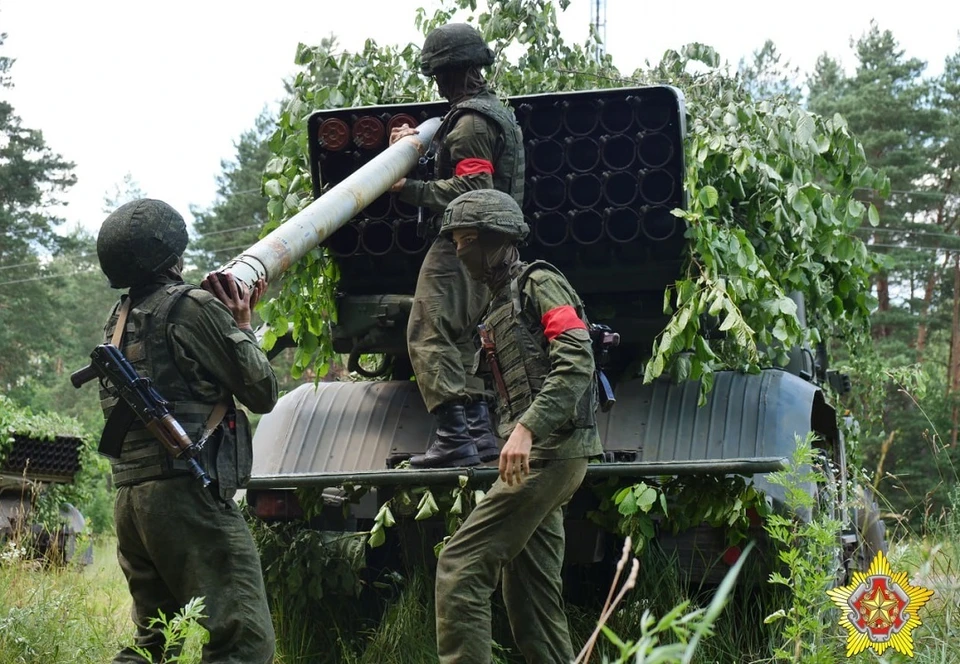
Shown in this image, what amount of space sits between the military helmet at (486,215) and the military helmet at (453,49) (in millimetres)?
966

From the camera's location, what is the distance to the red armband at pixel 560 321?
4727 mm

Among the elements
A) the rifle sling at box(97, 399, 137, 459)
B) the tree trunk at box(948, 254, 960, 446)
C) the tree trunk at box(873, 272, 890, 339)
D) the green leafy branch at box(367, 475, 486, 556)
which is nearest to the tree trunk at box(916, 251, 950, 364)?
the tree trunk at box(948, 254, 960, 446)

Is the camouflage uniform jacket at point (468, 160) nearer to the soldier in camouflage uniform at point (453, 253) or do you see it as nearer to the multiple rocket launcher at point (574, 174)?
the soldier in camouflage uniform at point (453, 253)

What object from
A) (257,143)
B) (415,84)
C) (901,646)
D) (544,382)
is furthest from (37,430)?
(257,143)

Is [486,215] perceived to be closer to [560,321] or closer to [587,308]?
[560,321]

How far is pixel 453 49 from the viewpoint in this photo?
5.78 metres

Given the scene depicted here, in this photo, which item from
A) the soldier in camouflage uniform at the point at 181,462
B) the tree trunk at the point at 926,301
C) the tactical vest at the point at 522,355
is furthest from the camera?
the tree trunk at the point at 926,301

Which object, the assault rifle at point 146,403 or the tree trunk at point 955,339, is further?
the tree trunk at point 955,339

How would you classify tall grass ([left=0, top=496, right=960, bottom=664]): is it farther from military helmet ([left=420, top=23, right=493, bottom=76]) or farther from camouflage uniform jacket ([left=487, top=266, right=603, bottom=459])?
military helmet ([left=420, top=23, right=493, bottom=76])

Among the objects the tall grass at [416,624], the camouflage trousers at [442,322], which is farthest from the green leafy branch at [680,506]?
the camouflage trousers at [442,322]

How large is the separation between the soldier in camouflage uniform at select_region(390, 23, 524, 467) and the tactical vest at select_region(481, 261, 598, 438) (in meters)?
0.69

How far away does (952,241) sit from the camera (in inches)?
983

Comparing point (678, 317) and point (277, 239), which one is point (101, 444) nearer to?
point (277, 239)

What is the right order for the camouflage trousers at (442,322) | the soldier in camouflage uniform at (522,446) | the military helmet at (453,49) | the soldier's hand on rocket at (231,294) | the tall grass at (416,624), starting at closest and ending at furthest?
the soldier's hand on rocket at (231,294)
the soldier in camouflage uniform at (522,446)
the tall grass at (416,624)
the camouflage trousers at (442,322)
the military helmet at (453,49)
